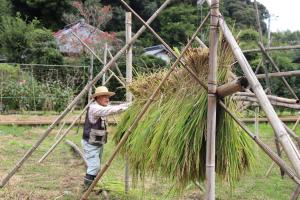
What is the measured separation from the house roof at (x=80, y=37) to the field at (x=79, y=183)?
493 inches

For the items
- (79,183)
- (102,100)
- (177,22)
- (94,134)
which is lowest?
(79,183)

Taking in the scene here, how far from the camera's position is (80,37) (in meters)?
22.9

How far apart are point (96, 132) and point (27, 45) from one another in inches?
664

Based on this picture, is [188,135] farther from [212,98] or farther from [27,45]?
[27,45]

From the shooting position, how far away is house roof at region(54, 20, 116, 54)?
21.5 meters

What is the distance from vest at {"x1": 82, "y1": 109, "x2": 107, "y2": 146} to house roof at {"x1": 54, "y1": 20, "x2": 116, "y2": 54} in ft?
50.9

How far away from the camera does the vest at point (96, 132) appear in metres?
5.65

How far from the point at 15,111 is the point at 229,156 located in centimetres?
1322

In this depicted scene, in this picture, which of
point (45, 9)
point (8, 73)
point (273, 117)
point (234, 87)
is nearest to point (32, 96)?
point (8, 73)

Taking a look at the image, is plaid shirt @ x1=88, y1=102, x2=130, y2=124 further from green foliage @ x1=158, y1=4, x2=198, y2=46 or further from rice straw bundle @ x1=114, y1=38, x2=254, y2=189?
green foliage @ x1=158, y1=4, x2=198, y2=46

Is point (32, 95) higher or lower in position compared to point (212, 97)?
lower

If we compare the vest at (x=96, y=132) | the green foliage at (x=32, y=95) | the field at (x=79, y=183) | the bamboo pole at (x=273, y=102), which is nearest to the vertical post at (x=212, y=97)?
the bamboo pole at (x=273, y=102)

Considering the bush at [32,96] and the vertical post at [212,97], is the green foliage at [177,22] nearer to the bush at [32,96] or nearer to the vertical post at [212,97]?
the bush at [32,96]

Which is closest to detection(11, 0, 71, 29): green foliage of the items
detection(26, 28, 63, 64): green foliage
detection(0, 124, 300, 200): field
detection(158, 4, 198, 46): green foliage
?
detection(26, 28, 63, 64): green foliage
